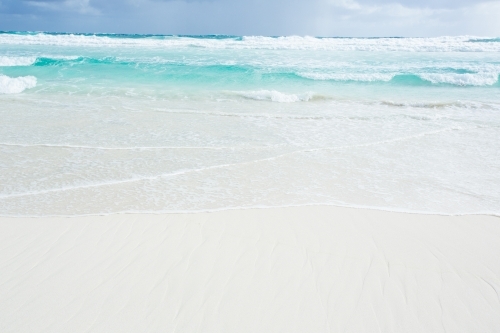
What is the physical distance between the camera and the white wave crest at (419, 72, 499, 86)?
16.7 meters

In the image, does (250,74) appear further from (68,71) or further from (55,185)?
(55,185)

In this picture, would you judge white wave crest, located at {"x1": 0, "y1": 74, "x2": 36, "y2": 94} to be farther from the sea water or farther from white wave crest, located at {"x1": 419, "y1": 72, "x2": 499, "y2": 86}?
white wave crest, located at {"x1": 419, "y1": 72, "x2": 499, "y2": 86}

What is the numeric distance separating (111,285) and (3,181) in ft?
10.5

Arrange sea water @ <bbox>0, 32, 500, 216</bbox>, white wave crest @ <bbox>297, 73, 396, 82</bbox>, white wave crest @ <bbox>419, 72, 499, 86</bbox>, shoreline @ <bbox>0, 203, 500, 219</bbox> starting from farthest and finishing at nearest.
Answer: white wave crest @ <bbox>297, 73, 396, 82</bbox> < white wave crest @ <bbox>419, 72, 499, 86</bbox> < sea water @ <bbox>0, 32, 500, 216</bbox> < shoreline @ <bbox>0, 203, 500, 219</bbox>

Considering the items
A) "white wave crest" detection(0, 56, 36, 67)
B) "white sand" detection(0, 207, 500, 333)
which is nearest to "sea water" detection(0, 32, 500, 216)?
"white sand" detection(0, 207, 500, 333)

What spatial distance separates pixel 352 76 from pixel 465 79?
4.86 m

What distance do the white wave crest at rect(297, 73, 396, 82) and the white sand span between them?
13509mm

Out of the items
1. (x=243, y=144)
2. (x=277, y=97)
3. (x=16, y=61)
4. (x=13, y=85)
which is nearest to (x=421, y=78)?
(x=277, y=97)

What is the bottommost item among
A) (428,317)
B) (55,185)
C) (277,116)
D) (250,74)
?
(428,317)

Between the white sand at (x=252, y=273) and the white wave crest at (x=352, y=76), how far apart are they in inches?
532

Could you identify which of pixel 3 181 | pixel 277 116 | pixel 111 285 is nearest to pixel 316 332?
pixel 111 285

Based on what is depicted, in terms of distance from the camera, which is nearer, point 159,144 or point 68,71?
point 159,144

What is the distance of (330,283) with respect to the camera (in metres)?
3.31

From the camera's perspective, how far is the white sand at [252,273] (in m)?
2.90
